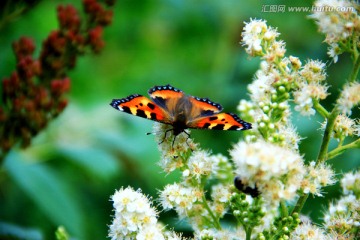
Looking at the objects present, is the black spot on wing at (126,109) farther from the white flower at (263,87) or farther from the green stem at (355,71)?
the green stem at (355,71)

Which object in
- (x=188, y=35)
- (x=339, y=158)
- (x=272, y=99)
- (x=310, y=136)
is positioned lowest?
(x=272, y=99)

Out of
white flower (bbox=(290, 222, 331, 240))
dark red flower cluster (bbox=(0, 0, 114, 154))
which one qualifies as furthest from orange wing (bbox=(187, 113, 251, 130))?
dark red flower cluster (bbox=(0, 0, 114, 154))

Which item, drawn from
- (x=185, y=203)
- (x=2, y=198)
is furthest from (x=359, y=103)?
(x=2, y=198)

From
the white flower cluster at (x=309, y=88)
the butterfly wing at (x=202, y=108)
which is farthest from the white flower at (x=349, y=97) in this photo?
the butterfly wing at (x=202, y=108)

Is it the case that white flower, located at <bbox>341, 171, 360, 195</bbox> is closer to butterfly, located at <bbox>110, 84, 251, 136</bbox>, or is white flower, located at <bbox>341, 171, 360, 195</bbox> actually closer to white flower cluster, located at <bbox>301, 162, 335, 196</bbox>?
white flower cluster, located at <bbox>301, 162, 335, 196</bbox>

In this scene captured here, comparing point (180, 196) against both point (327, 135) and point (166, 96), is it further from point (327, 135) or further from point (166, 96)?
point (166, 96)

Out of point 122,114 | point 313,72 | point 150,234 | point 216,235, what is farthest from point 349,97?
point 122,114

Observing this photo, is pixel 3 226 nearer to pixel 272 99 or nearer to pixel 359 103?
pixel 272 99
